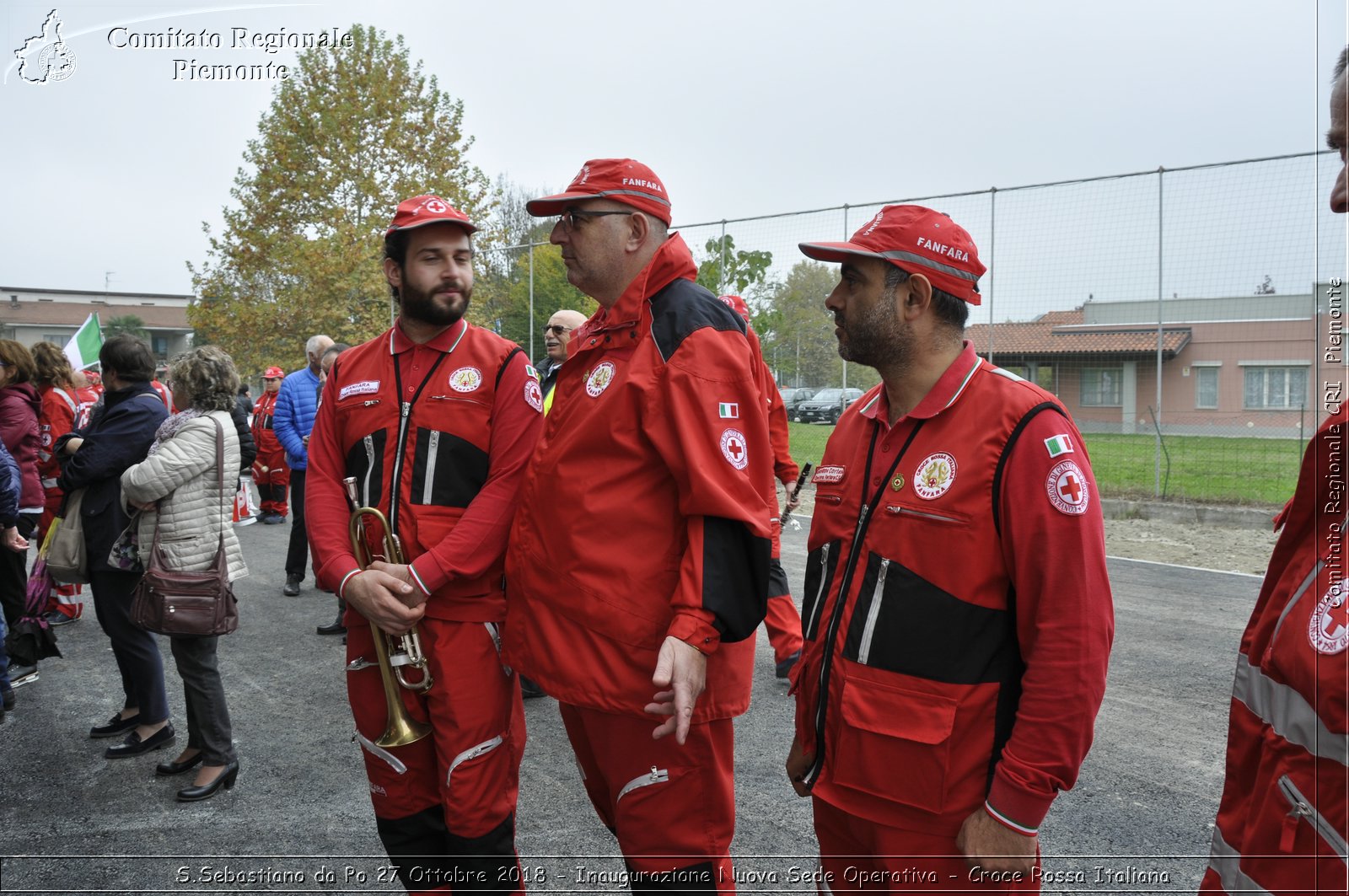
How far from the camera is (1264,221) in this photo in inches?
404

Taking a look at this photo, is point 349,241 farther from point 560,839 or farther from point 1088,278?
point 560,839

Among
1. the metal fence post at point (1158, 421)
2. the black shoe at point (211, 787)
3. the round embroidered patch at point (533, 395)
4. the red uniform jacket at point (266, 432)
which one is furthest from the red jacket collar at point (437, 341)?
the metal fence post at point (1158, 421)

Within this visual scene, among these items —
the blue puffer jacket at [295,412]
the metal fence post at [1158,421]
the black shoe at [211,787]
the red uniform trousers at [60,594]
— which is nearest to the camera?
the black shoe at [211,787]

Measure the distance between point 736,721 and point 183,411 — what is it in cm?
336

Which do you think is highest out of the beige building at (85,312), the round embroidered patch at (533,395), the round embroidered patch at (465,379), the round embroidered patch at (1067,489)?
the beige building at (85,312)

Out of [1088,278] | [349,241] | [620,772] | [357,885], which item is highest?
[349,241]

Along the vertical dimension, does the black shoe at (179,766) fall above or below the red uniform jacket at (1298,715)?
below

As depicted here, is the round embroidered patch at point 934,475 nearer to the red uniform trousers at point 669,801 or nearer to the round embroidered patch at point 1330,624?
the round embroidered patch at point 1330,624

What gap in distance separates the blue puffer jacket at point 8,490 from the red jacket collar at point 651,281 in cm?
463

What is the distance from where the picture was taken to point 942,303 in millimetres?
2213

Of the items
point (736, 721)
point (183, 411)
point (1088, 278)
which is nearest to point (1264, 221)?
point (1088, 278)

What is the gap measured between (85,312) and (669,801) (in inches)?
3102

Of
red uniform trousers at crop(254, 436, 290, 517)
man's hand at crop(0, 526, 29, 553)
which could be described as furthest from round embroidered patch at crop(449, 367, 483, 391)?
red uniform trousers at crop(254, 436, 290, 517)

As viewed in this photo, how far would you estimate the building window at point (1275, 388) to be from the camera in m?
10.6
